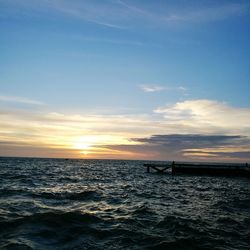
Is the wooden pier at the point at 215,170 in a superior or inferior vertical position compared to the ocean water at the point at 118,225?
superior

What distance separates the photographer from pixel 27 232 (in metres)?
11.8

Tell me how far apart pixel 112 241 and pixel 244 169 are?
151 ft

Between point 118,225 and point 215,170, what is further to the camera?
point 215,170

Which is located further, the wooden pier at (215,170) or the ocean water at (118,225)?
the wooden pier at (215,170)

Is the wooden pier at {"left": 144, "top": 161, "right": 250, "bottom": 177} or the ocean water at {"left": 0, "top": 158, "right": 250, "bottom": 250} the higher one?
the wooden pier at {"left": 144, "top": 161, "right": 250, "bottom": 177}

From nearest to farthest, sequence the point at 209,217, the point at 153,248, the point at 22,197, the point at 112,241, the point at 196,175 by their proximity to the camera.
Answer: the point at 153,248 → the point at 112,241 → the point at 209,217 → the point at 22,197 → the point at 196,175

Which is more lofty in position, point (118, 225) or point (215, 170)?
point (215, 170)

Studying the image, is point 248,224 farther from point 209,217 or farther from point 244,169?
point 244,169

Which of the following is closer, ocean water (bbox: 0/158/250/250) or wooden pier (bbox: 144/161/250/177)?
ocean water (bbox: 0/158/250/250)

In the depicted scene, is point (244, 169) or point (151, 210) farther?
point (244, 169)

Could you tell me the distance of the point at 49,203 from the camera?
18.5 metres

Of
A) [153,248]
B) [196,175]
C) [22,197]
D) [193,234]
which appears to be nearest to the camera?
[153,248]

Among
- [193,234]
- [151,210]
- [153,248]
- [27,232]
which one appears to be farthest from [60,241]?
[151,210]

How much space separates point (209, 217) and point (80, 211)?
6.75 m
